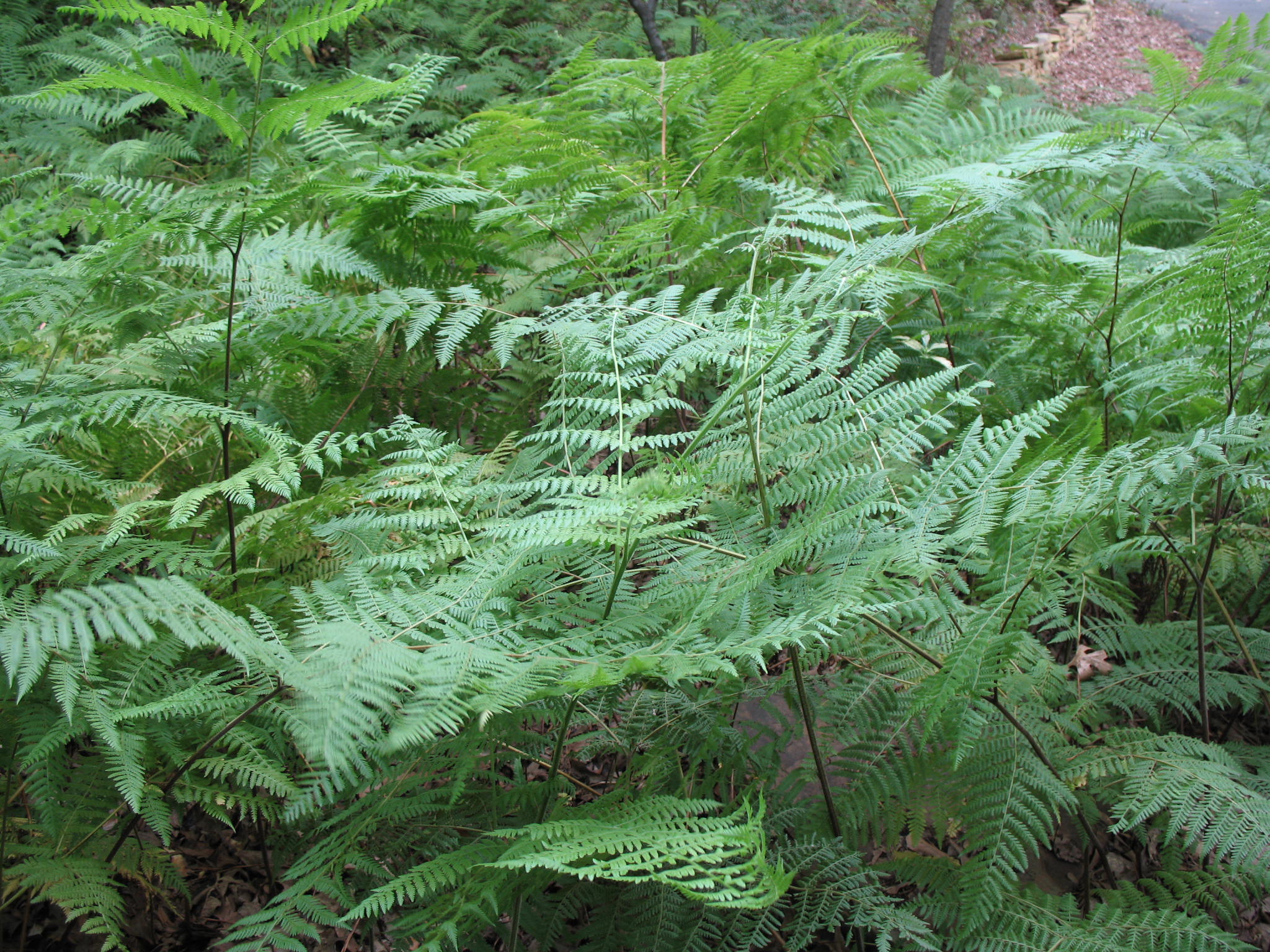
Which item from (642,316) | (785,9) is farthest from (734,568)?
(785,9)

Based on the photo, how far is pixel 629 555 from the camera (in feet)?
3.69

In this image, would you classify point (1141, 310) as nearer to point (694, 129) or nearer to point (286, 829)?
point (694, 129)

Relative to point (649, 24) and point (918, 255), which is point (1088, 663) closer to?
point (918, 255)

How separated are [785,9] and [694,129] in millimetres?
5915

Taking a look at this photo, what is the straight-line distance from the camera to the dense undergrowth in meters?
1.13

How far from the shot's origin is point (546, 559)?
1.33 metres

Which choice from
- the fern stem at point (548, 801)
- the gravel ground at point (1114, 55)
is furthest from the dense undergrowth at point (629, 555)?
the gravel ground at point (1114, 55)

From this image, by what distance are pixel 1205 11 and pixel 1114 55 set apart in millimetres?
3737

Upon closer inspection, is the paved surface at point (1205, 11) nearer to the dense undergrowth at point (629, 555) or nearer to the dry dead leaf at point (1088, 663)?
the dense undergrowth at point (629, 555)

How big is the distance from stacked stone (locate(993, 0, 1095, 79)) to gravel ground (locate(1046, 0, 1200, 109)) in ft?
0.41

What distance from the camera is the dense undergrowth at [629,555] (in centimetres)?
113

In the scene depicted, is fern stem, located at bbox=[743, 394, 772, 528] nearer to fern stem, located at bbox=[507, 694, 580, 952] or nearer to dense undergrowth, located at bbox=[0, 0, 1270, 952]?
dense undergrowth, located at bbox=[0, 0, 1270, 952]

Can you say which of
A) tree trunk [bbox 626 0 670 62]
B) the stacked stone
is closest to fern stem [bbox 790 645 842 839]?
tree trunk [bbox 626 0 670 62]

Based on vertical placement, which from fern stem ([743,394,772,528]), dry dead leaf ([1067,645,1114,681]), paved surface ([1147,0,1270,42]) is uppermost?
paved surface ([1147,0,1270,42])
